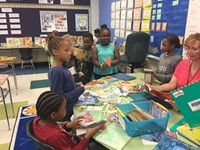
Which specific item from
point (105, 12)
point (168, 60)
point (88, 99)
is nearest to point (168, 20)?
point (168, 60)

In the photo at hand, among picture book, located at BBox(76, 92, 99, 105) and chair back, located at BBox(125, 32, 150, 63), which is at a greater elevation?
chair back, located at BBox(125, 32, 150, 63)

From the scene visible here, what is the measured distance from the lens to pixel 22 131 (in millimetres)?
2555

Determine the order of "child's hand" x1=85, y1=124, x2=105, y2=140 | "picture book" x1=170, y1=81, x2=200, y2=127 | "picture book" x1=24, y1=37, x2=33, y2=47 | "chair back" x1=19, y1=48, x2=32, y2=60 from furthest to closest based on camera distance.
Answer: "picture book" x1=24, y1=37, x2=33, y2=47
"chair back" x1=19, y1=48, x2=32, y2=60
"child's hand" x1=85, y1=124, x2=105, y2=140
"picture book" x1=170, y1=81, x2=200, y2=127

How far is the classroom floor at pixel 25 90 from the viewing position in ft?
8.29

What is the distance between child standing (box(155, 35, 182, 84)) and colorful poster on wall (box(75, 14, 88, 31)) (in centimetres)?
504

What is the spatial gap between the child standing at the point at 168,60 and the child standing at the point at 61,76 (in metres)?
1.08

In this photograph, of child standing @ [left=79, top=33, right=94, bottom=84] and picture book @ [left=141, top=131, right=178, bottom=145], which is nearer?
picture book @ [left=141, top=131, right=178, bottom=145]

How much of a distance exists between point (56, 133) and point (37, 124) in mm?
142

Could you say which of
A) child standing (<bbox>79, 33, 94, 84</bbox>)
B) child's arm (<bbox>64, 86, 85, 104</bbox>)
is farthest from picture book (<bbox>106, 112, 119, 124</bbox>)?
child standing (<bbox>79, 33, 94, 84</bbox>)

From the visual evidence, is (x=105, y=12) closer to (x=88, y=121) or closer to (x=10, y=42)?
(x=10, y=42)

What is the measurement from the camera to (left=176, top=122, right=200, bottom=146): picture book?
1.08 metres

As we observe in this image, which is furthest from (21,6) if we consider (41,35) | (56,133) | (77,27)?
(56,133)

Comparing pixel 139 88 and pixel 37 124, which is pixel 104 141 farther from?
pixel 139 88

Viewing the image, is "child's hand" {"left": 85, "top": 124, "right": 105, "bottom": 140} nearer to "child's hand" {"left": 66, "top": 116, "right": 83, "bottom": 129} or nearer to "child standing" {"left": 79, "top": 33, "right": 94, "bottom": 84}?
"child's hand" {"left": 66, "top": 116, "right": 83, "bottom": 129}
